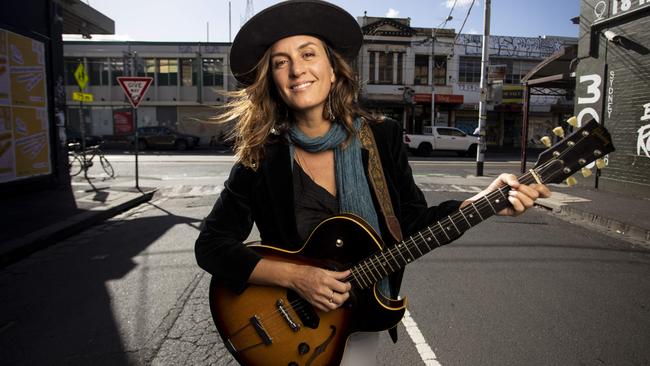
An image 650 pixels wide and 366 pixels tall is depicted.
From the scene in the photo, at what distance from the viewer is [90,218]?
289 inches

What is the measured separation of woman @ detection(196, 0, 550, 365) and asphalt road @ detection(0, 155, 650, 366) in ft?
5.15

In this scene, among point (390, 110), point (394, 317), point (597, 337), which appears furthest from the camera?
point (390, 110)

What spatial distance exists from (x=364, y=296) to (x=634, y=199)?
10.3 m

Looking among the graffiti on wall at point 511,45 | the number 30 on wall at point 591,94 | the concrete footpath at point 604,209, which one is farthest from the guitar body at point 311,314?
the graffiti on wall at point 511,45

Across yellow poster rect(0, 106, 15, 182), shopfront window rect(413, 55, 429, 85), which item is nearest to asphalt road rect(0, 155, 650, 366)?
yellow poster rect(0, 106, 15, 182)

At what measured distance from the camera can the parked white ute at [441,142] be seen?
24.4 meters

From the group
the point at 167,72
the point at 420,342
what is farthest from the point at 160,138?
the point at 420,342

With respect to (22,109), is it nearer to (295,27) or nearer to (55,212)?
(55,212)

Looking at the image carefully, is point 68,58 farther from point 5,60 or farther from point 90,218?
point 90,218

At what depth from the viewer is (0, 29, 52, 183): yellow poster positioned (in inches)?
352

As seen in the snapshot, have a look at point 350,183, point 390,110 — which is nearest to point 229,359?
point 350,183

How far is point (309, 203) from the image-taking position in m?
1.76

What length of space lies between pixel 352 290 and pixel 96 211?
7.49 metres

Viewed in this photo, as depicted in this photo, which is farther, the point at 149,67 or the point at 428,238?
the point at 149,67
